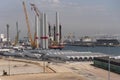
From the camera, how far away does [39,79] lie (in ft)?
211

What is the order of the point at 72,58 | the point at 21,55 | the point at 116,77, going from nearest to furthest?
the point at 116,77 → the point at 72,58 → the point at 21,55

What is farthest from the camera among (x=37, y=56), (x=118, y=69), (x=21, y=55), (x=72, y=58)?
(x=21, y=55)

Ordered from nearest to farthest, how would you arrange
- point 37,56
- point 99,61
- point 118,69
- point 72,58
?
point 118,69 < point 99,61 < point 72,58 < point 37,56

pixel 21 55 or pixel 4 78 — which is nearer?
pixel 4 78

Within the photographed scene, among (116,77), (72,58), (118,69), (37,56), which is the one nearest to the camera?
(116,77)

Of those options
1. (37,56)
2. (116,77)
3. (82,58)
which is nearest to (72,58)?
(82,58)

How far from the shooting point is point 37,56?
13662cm

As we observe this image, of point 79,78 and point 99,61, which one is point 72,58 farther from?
point 79,78

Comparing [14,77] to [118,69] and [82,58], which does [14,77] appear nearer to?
[118,69]

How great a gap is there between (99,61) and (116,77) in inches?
861

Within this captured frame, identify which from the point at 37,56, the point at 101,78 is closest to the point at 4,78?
the point at 101,78

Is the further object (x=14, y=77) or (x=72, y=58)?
(x=72, y=58)

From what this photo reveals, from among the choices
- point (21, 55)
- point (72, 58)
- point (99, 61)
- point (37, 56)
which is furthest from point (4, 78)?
point (21, 55)

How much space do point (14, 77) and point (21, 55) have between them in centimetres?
8149
